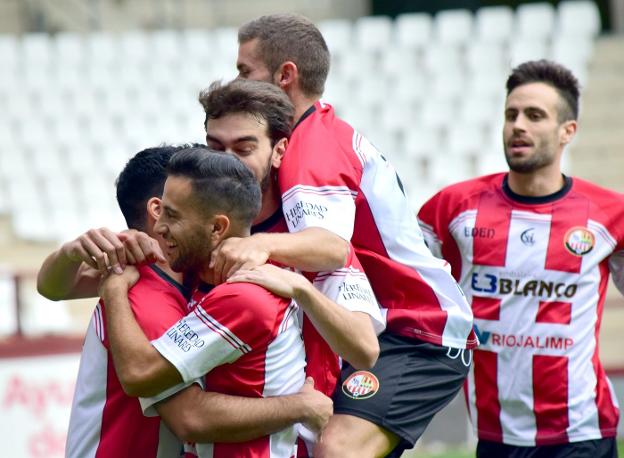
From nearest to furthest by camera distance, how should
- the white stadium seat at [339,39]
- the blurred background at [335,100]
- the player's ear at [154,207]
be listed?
the player's ear at [154,207] < the blurred background at [335,100] < the white stadium seat at [339,39]

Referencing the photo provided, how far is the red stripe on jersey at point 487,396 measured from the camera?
4977 millimetres

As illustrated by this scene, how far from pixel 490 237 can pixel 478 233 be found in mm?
56

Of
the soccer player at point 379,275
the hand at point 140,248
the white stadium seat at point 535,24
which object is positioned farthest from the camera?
the white stadium seat at point 535,24

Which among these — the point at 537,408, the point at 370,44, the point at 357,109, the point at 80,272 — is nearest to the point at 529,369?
the point at 537,408

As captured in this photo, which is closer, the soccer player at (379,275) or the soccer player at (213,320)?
the soccer player at (213,320)

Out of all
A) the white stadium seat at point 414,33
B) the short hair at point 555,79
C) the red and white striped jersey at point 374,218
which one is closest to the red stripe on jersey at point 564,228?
the short hair at point 555,79

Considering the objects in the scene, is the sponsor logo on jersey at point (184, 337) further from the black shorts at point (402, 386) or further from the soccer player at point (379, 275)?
the black shorts at point (402, 386)

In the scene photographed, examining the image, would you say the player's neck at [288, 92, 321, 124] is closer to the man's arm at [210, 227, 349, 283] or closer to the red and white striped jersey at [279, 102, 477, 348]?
the red and white striped jersey at [279, 102, 477, 348]

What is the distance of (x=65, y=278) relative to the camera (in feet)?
12.0

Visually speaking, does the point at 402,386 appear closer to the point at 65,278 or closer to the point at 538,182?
the point at 65,278

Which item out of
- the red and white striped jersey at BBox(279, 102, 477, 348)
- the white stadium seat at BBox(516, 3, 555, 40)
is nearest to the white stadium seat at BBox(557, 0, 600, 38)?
the white stadium seat at BBox(516, 3, 555, 40)

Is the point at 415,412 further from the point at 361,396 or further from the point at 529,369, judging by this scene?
the point at 529,369

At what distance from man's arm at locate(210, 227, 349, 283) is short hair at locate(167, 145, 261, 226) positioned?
0.09 meters

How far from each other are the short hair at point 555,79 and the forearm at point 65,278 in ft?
7.73
